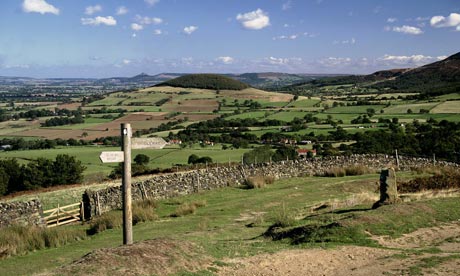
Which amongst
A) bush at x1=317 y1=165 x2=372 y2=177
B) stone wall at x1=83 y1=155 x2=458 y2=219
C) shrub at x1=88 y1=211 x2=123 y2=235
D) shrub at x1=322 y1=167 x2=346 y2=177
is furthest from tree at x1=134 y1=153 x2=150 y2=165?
shrub at x1=88 y1=211 x2=123 y2=235

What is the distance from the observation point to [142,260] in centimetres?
881

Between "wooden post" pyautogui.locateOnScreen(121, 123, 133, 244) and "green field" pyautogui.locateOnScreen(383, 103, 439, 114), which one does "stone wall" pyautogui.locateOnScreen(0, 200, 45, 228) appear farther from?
"green field" pyautogui.locateOnScreen(383, 103, 439, 114)

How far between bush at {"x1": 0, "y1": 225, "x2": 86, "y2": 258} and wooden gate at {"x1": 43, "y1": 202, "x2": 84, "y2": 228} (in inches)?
147

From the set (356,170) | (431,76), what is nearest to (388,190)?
(356,170)

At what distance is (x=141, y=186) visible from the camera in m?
22.9

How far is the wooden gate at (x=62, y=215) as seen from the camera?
19.4 meters

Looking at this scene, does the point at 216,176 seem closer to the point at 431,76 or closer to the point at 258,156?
the point at 258,156

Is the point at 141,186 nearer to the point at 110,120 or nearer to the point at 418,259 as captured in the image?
the point at 418,259

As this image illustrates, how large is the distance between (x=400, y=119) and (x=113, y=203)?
55218mm

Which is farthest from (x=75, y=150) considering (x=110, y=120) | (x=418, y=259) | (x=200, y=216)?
(x=418, y=259)

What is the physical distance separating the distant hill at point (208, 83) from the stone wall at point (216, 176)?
117 metres

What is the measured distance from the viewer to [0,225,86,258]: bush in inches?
534

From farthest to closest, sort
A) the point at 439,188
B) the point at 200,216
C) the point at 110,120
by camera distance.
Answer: the point at 110,120, the point at 439,188, the point at 200,216

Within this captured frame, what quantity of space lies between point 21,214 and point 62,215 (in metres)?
2.49
